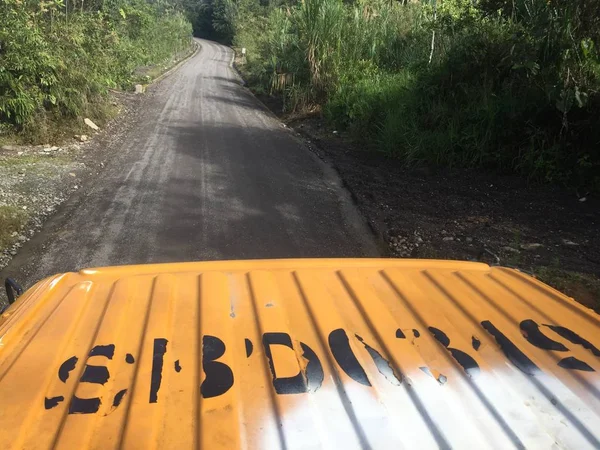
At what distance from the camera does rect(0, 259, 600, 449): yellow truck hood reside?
51.6 inches

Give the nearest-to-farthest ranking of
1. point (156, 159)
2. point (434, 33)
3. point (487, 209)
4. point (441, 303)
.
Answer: point (441, 303) → point (487, 209) → point (156, 159) → point (434, 33)

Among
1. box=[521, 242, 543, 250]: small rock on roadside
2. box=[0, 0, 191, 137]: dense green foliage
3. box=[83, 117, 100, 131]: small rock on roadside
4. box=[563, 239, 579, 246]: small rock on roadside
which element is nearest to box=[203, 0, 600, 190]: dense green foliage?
box=[563, 239, 579, 246]: small rock on roadside

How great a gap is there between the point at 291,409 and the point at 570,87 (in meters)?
7.08

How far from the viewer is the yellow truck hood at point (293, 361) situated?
1.31 m

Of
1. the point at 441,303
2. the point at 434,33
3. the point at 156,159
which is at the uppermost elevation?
the point at 434,33

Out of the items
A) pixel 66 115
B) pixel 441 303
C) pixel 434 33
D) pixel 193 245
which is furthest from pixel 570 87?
pixel 66 115

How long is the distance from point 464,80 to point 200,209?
222 inches

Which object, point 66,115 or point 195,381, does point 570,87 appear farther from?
point 66,115

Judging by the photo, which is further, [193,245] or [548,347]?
[193,245]

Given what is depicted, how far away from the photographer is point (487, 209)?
6656 millimetres

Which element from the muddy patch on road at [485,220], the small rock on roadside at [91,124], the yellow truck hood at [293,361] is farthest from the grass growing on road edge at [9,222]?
the small rock on roadside at [91,124]

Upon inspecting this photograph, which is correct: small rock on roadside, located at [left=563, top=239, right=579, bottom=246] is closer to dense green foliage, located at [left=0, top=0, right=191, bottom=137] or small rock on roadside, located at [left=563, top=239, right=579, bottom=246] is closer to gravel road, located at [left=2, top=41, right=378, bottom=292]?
gravel road, located at [left=2, top=41, right=378, bottom=292]

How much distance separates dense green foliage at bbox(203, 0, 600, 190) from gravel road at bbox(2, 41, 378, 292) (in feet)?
6.58

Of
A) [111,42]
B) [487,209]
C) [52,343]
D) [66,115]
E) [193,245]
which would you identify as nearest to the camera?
[52,343]
